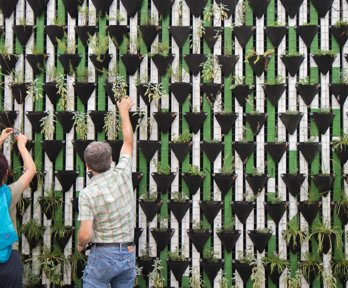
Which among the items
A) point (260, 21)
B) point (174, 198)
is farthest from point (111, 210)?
point (260, 21)

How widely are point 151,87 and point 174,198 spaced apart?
47.1 inches

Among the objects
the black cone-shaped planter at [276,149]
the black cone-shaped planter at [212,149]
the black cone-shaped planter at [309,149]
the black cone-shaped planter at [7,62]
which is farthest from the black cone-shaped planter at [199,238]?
the black cone-shaped planter at [7,62]

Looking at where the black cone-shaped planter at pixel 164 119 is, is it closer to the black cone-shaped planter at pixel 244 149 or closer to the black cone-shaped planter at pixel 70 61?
the black cone-shaped planter at pixel 244 149

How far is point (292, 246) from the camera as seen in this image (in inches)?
209

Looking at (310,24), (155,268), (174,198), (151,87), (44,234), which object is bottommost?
(155,268)

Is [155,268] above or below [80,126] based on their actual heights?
below

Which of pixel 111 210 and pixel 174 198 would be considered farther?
pixel 174 198

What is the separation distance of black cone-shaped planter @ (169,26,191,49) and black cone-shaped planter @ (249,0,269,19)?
2.37 ft

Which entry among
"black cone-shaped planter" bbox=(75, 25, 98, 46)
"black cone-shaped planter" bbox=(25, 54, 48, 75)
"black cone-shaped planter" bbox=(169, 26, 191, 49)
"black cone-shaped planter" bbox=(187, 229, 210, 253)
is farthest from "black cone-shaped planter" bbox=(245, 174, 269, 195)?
"black cone-shaped planter" bbox=(25, 54, 48, 75)

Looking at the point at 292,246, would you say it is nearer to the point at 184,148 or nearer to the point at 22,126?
the point at 184,148

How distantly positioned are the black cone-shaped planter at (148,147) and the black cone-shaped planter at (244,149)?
83cm

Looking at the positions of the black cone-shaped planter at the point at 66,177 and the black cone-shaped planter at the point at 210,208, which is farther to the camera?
the black cone-shaped planter at the point at 66,177

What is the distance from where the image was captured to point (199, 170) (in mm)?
5453

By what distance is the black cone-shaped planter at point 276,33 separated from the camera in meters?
5.41
